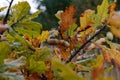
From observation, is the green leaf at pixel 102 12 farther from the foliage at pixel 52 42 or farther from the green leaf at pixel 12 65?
the green leaf at pixel 12 65

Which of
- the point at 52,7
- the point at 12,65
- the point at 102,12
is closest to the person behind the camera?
the point at 12,65

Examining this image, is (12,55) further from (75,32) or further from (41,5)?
(41,5)

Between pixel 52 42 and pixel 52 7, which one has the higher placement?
pixel 52 7

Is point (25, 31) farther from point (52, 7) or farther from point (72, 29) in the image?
point (52, 7)

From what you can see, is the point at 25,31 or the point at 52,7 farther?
the point at 52,7

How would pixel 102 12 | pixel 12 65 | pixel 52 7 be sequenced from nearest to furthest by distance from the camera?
pixel 12 65 < pixel 102 12 < pixel 52 7

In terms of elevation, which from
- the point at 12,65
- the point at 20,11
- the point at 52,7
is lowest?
the point at 12,65

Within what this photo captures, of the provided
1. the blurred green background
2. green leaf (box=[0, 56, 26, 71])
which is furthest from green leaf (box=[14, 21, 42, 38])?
the blurred green background

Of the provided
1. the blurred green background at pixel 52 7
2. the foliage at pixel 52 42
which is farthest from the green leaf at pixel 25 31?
the blurred green background at pixel 52 7

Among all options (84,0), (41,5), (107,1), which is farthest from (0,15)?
(41,5)

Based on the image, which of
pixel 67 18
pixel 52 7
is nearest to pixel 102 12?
pixel 67 18

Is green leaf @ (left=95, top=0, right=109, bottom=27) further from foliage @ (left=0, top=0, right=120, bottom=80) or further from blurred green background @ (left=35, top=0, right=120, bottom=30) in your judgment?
blurred green background @ (left=35, top=0, right=120, bottom=30)
